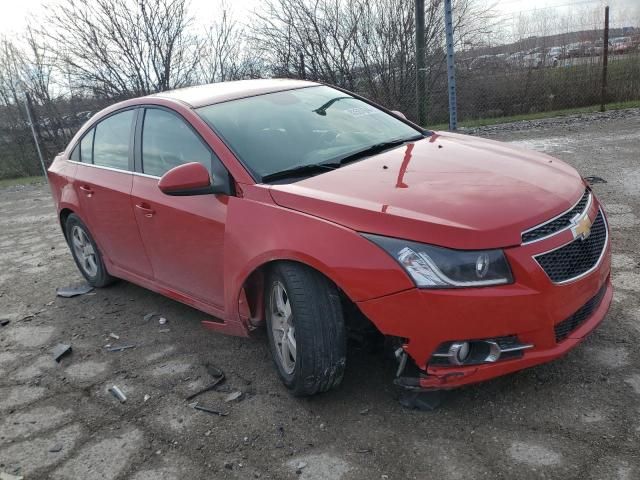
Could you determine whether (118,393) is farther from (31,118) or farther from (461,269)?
(31,118)

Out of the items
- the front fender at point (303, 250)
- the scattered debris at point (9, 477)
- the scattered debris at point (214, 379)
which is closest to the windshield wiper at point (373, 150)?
the front fender at point (303, 250)

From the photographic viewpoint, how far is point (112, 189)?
420cm

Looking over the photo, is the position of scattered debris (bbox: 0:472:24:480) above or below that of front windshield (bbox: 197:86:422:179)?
below

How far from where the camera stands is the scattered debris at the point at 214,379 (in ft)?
10.6

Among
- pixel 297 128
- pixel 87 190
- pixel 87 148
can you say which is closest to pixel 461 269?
pixel 297 128

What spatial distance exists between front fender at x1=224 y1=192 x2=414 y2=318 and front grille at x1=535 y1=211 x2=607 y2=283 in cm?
61

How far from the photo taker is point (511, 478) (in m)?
2.29

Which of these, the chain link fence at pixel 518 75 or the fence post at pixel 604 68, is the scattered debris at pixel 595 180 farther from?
the fence post at pixel 604 68

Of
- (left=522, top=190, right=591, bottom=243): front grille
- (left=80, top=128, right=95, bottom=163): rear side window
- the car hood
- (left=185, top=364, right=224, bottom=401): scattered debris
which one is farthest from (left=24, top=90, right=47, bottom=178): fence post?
(left=522, top=190, right=591, bottom=243): front grille

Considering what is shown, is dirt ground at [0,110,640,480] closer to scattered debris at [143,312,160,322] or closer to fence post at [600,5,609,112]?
scattered debris at [143,312,160,322]

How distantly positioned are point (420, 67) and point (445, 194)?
10.3m

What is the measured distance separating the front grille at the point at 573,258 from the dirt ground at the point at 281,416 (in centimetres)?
59

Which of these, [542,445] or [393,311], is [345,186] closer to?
[393,311]

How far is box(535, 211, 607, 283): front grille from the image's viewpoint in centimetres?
250
